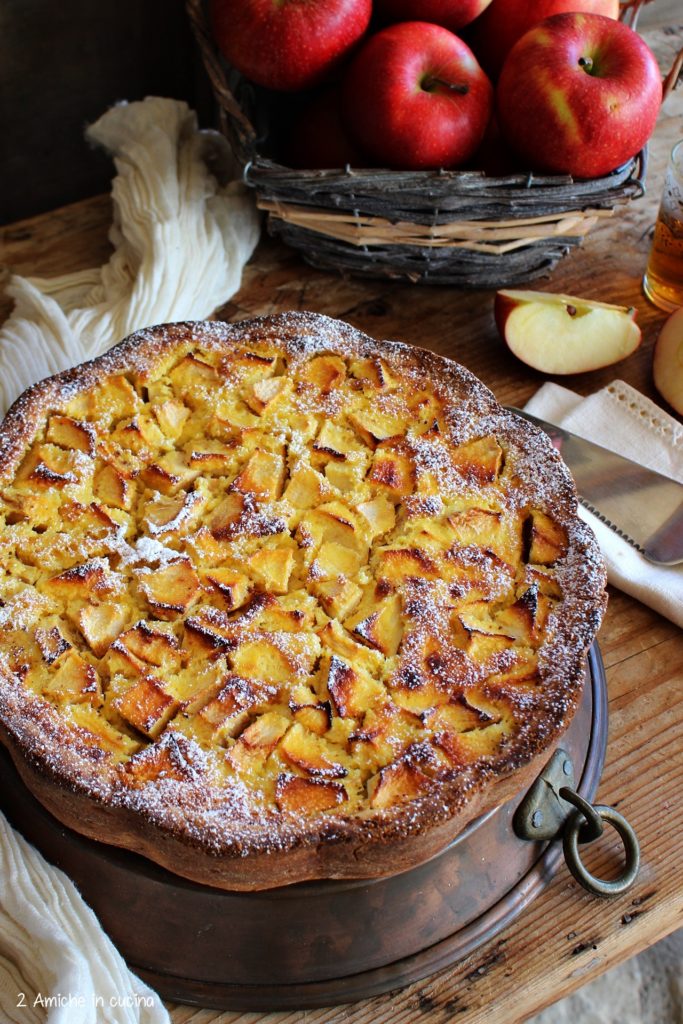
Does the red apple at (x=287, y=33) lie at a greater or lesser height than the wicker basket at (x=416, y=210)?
greater

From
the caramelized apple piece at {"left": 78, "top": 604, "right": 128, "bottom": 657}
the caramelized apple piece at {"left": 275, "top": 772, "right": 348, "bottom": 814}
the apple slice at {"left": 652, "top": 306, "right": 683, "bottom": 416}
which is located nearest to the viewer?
the caramelized apple piece at {"left": 275, "top": 772, "right": 348, "bottom": 814}

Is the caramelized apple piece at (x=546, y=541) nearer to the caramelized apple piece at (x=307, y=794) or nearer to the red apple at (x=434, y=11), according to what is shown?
the caramelized apple piece at (x=307, y=794)

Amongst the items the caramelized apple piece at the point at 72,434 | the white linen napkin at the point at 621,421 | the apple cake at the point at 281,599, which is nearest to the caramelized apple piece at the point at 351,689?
the apple cake at the point at 281,599

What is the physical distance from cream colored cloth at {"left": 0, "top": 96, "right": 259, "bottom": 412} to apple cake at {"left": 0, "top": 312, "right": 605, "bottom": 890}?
31 cm

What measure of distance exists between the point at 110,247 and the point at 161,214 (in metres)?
0.17

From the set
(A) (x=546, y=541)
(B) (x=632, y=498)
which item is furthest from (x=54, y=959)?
(B) (x=632, y=498)

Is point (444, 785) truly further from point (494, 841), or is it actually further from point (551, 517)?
point (551, 517)

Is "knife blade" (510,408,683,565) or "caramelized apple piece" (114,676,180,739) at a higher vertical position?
"caramelized apple piece" (114,676,180,739)

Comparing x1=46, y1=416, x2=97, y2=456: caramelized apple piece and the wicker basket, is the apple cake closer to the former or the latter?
x1=46, y1=416, x2=97, y2=456: caramelized apple piece

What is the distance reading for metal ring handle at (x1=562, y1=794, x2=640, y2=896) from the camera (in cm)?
108

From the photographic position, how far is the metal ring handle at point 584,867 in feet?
3.56

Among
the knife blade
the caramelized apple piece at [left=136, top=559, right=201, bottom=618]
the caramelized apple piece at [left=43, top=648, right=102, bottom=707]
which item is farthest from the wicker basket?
the caramelized apple piece at [left=43, top=648, right=102, bottom=707]

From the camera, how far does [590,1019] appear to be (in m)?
1.90

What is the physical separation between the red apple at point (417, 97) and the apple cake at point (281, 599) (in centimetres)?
36
